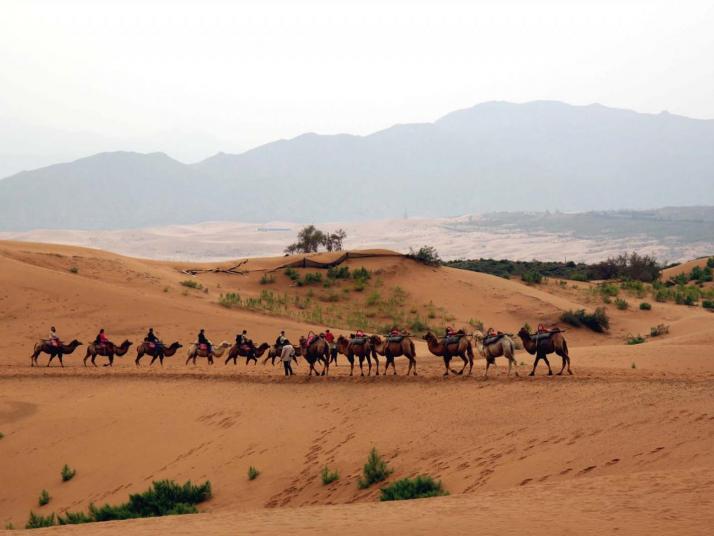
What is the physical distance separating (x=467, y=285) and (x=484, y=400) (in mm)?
28274

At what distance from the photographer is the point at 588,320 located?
37031mm

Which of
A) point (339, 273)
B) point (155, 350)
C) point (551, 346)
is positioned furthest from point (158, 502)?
point (339, 273)

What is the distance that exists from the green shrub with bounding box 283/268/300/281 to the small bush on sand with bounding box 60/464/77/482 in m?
27.4

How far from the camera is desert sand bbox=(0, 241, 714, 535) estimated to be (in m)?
10.0

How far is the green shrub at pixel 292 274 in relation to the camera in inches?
1764

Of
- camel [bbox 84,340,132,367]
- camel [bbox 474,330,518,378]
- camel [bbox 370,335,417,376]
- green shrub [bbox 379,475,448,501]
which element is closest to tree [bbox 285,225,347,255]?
camel [bbox 84,340,132,367]

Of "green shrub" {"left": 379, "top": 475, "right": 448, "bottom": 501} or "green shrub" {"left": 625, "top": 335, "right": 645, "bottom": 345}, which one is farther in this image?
"green shrub" {"left": 625, "top": 335, "right": 645, "bottom": 345}

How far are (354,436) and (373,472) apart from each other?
272 cm

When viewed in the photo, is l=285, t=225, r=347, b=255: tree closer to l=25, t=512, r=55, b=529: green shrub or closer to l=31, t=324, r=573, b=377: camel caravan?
l=31, t=324, r=573, b=377: camel caravan

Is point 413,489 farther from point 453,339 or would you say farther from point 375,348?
point 375,348

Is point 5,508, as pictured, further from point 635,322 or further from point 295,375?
point 635,322

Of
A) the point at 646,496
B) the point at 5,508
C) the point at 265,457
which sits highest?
the point at 646,496

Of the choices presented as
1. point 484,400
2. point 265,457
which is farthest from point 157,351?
point 484,400

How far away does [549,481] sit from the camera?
38.1 ft
